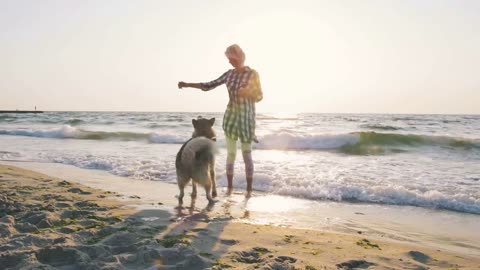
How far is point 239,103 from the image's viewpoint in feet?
19.8

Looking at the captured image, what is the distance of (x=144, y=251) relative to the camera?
314 centimetres

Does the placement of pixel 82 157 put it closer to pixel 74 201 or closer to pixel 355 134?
pixel 74 201

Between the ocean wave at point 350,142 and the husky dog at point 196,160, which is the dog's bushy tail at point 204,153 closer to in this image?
the husky dog at point 196,160

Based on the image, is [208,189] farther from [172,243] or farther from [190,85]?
[172,243]

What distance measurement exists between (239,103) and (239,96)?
0.12 m

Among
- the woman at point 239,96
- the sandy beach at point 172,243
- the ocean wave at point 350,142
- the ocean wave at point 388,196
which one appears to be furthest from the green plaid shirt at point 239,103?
the ocean wave at point 350,142

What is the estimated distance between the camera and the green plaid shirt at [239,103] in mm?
5863

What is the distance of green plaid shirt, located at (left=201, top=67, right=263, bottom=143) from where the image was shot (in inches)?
231

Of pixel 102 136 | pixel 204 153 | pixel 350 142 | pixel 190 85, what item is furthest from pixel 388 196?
pixel 102 136

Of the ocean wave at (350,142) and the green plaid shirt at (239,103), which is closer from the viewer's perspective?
the green plaid shirt at (239,103)

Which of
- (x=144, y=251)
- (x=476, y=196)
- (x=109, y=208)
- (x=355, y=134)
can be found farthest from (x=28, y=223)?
(x=355, y=134)

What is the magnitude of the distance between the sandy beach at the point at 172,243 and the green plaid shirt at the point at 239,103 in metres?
1.49

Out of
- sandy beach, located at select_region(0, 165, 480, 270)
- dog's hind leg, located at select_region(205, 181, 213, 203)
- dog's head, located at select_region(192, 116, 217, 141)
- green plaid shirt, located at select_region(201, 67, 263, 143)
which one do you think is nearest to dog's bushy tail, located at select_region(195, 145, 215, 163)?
dog's hind leg, located at select_region(205, 181, 213, 203)

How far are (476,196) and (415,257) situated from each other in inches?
137
